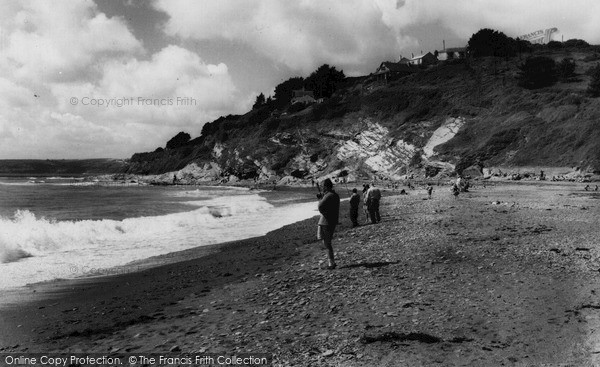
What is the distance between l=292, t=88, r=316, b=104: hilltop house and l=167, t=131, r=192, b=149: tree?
50515mm

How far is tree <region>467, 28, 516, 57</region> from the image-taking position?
329 feet

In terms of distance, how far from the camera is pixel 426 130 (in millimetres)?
75250

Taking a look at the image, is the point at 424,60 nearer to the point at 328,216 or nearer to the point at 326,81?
the point at 326,81

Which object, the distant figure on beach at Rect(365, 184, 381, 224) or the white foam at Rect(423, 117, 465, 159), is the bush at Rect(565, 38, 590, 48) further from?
the distant figure on beach at Rect(365, 184, 381, 224)

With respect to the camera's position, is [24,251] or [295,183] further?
[295,183]

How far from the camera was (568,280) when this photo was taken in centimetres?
829

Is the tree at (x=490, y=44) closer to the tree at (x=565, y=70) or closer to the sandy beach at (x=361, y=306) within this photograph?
the tree at (x=565, y=70)

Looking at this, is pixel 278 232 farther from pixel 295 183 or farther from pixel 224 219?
pixel 295 183

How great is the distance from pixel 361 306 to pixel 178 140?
158172 mm

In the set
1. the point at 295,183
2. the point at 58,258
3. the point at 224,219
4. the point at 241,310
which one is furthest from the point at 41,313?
the point at 295,183

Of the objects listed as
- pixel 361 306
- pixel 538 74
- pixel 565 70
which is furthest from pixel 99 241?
pixel 565 70

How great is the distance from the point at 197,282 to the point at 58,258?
788 centimetres

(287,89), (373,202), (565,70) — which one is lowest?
(373,202)

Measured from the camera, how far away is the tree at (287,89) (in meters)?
136
